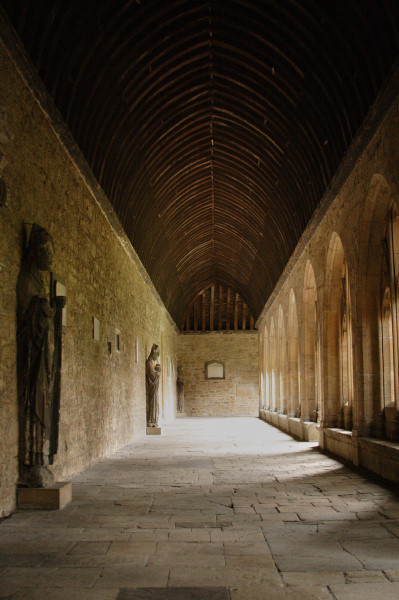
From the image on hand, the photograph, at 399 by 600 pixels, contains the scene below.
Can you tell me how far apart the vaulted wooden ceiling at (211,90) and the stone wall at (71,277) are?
0.39 m

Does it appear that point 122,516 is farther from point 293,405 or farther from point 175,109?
point 293,405

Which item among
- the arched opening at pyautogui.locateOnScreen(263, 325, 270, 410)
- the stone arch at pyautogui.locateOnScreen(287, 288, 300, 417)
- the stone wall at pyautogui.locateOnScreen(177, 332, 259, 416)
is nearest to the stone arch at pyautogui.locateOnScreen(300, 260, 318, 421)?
the stone arch at pyautogui.locateOnScreen(287, 288, 300, 417)

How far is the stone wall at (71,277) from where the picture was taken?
16.7ft

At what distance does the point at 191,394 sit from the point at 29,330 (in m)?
22.7

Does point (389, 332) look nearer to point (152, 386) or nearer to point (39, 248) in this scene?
point (39, 248)

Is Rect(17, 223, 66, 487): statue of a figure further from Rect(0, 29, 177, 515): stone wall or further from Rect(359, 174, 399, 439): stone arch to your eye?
Rect(359, 174, 399, 439): stone arch

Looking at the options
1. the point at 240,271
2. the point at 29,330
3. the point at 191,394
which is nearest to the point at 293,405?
the point at 240,271

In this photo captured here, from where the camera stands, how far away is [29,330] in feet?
17.1

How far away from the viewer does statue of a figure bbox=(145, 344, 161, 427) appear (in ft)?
47.8

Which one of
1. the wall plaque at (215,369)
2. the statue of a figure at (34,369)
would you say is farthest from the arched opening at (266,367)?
the statue of a figure at (34,369)

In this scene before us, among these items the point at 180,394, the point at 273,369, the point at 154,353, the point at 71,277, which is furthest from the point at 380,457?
the point at 180,394

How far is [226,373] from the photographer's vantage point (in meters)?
27.7

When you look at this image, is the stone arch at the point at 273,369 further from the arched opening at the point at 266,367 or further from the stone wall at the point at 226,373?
the stone wall at the point at 226,373

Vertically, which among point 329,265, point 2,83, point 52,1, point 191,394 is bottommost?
point 191,394
